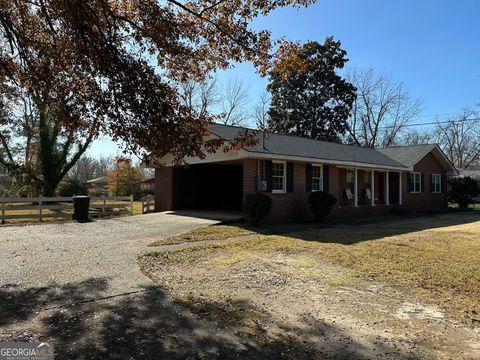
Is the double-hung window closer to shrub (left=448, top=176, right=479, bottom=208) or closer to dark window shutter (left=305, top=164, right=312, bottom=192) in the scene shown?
dark window shutter (left=305, top=164, right=312, bottom=192)

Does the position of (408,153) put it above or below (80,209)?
above

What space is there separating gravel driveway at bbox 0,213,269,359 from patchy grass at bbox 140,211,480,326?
1124mm

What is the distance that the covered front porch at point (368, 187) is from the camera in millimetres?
20781

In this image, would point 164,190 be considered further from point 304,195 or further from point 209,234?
point 209,234

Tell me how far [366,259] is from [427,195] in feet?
66.4

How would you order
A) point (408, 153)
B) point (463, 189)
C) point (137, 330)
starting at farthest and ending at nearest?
point (463, 189)
point (408, 153)
point (137, 330)

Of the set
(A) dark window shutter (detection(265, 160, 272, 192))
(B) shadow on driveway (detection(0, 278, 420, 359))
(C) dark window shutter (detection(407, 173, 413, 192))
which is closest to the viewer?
(B) shadow on driveway (detection(0, 278, 420, 359))

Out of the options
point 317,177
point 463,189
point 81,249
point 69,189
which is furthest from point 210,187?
point 69,189

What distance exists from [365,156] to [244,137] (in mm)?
17037

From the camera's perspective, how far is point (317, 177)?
18.5 meters

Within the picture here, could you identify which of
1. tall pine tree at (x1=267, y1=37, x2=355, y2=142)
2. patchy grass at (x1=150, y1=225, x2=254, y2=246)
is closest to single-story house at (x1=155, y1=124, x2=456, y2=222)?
patchy grass at (x1=150, y1=225, x2=254, y2=246)

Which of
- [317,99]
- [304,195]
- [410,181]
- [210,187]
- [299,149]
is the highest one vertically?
[317,99]

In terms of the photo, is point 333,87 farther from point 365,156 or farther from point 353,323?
point 353,323

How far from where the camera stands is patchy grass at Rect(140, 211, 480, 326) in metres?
6.45
